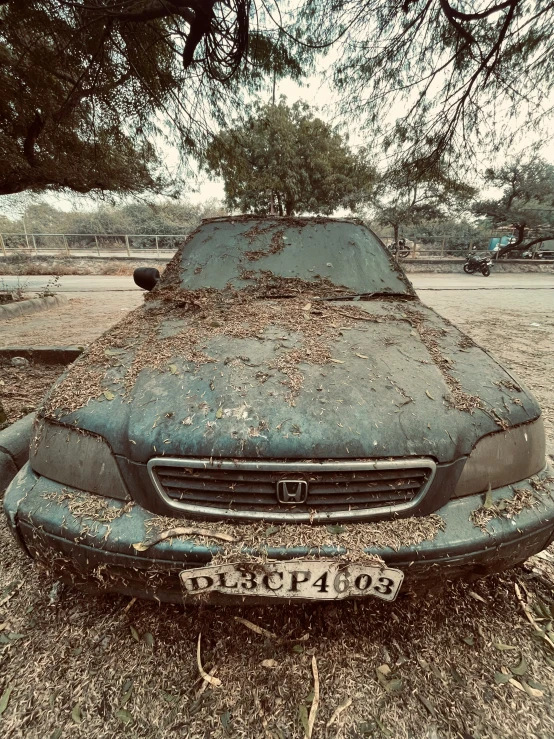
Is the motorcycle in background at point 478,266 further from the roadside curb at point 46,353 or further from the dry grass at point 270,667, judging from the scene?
the dry grass at point 270,667

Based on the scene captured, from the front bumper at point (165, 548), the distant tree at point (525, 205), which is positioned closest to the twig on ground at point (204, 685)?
the front bumper at point (165, 548)

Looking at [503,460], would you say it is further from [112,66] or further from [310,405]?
[112,66]

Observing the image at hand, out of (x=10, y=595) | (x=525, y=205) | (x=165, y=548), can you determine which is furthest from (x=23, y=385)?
(x=525, y=205)

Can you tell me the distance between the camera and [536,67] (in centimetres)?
354

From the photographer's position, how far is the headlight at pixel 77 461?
1.21 meters

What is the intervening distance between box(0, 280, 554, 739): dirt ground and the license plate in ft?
0.82

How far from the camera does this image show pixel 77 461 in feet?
4.11

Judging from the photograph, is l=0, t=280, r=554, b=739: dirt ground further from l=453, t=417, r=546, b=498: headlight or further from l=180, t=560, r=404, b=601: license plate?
l=453, t=417, r=546, b=498: headlight

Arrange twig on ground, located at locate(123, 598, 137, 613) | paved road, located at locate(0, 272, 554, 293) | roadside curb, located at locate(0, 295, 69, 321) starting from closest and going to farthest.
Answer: twig on ground, located at locate(123, 598, 137, 613) < roadside curb, located at locate(0, 295, 69, 321) < paved road, located at locate(0, 272, 554, 293)

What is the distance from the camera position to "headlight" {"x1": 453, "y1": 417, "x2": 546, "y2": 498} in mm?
1235

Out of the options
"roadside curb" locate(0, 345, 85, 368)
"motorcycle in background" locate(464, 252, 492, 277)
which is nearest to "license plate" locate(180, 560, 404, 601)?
"roadside curb" locate(0, 345, 85, 368)

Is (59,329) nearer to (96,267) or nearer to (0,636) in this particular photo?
(0,636)

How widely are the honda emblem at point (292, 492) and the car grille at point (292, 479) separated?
0.05 feet

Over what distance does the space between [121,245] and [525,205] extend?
2615 centimetres
